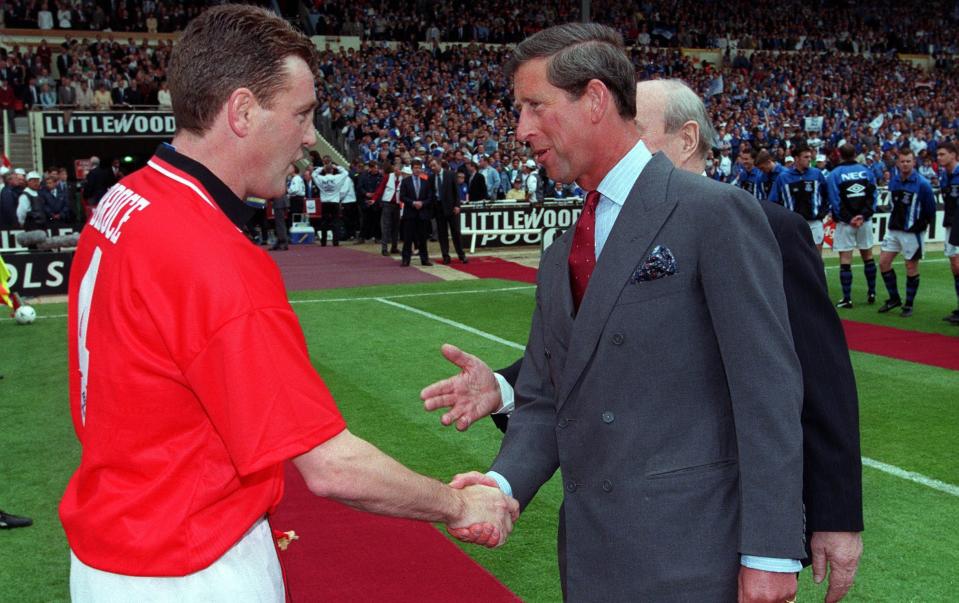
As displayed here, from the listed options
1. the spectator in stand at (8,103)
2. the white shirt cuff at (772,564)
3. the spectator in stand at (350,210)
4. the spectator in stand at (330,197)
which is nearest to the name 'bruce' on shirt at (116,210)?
the white shirt cuff at (772,564)

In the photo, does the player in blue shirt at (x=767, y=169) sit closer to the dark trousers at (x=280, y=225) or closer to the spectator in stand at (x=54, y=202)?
the dark trousers at (x=280, y=225)

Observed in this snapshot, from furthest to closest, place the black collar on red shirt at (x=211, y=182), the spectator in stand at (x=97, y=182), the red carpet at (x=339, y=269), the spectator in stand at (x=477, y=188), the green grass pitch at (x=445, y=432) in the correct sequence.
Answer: the spectator in stand at (x=477, y=188), the spectator in stand at (x=97, y=182), the red carpet at (x=339, y=269), the green grass pitch at (x=445, y=432), the black collar on red shirt at (x=211, y=182)

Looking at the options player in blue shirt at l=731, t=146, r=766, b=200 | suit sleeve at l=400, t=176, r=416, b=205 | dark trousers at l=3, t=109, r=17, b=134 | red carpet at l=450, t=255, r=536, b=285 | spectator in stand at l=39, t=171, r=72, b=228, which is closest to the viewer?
player in blue shirt at l=731, t=146, r=766, b=200

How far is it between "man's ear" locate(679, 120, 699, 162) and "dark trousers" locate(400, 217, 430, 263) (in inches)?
619

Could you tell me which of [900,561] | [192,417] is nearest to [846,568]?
[192,417]

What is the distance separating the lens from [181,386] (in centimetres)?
201

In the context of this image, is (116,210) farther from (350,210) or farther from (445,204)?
(350,210)

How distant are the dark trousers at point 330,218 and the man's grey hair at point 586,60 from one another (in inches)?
872

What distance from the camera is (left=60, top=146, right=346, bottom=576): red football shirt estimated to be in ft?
6.37

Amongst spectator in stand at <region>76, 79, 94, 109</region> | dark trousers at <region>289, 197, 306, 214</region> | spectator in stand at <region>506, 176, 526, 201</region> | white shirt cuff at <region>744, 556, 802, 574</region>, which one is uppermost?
spectator in stand at <region>76, 79, 94, 109</region>

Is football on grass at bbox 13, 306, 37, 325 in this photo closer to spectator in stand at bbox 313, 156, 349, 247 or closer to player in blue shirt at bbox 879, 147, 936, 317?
spectator in stand at bbox 313, 156, 349, 247

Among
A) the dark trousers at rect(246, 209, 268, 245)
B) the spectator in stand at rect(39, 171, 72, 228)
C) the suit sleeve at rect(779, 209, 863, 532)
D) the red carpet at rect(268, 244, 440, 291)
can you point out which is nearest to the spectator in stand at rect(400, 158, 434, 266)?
the red carpet at rect(268, 244, 440, 291)

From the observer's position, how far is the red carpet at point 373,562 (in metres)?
4.78

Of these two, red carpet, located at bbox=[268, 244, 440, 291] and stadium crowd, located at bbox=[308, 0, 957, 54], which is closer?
red carpet, located at bbox=[268, 244, 440, 291]
